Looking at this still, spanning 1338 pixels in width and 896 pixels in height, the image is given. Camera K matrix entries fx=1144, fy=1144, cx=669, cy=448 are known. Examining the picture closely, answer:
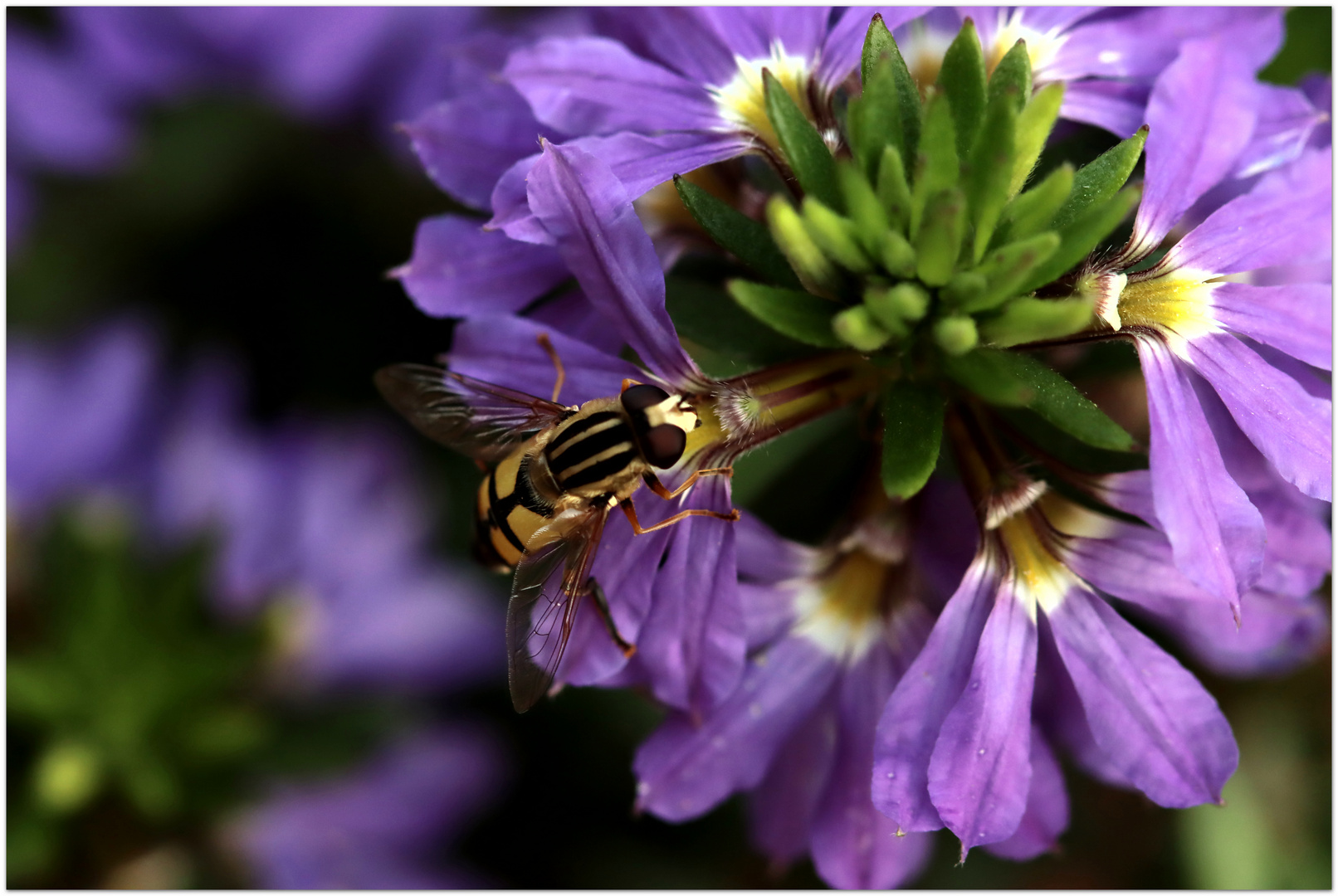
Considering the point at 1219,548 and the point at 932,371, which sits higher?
the point at 932,371

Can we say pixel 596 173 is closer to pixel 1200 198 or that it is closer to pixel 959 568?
pixel 959 568

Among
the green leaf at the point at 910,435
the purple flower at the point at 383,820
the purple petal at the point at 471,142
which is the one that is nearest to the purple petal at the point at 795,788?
the green leaf at the point at 910,435

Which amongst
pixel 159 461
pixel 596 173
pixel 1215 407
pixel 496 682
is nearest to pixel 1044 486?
pixel 1215 407

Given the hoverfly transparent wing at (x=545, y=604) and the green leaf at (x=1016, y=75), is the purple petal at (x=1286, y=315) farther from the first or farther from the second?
the hoverfly transparent wing at (x=545, y=604)

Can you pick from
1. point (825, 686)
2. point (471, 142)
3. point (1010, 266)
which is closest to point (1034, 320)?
point (1010, 266)

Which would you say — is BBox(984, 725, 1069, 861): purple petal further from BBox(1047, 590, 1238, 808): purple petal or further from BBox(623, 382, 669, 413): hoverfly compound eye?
BBox(623, 382, 669, 413): hoverfly compound eye

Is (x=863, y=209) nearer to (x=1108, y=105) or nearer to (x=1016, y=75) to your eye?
(x=1016, y=75)
